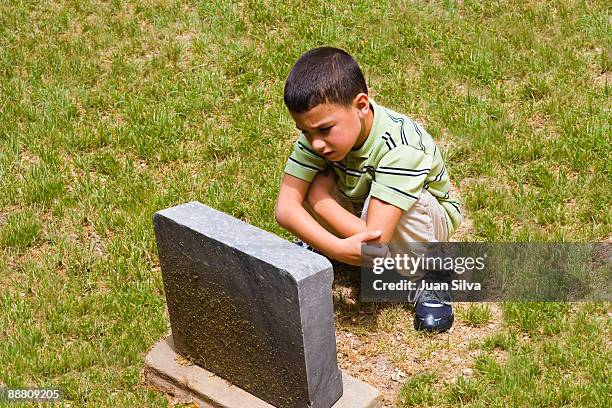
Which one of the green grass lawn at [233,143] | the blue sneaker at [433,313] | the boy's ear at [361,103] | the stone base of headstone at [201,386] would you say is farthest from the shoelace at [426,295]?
the boy's ear at [361,103]

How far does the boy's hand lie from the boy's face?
0.37 metres

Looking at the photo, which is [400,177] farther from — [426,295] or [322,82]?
[426,295]

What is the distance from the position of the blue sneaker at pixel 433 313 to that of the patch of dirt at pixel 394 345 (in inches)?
1.5

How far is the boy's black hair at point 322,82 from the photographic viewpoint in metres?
4.31

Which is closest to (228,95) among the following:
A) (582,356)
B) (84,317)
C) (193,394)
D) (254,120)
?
(254,120)

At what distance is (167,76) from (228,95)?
493 millimetres

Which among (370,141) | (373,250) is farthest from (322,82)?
(373,250)

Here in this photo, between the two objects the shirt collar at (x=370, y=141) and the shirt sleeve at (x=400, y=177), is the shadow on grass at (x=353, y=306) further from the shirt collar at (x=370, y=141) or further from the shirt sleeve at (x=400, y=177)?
the shirt collar at (x=370, y=141)

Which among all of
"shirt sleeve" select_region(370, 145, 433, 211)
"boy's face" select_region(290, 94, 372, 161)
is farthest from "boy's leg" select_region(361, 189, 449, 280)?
"boy's face" select_region(290, 94, 372, 161)

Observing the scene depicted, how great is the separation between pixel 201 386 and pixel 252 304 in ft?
2.01

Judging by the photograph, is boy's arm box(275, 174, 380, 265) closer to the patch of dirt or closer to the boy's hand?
the boy's hand

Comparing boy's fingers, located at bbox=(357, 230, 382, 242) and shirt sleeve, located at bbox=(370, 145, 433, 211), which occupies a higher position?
shirt sleeve, located at bbox=(370, 145, 433, 211)

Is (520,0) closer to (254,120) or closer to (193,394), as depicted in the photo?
(254,120)

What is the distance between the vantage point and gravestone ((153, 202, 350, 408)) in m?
3.81
